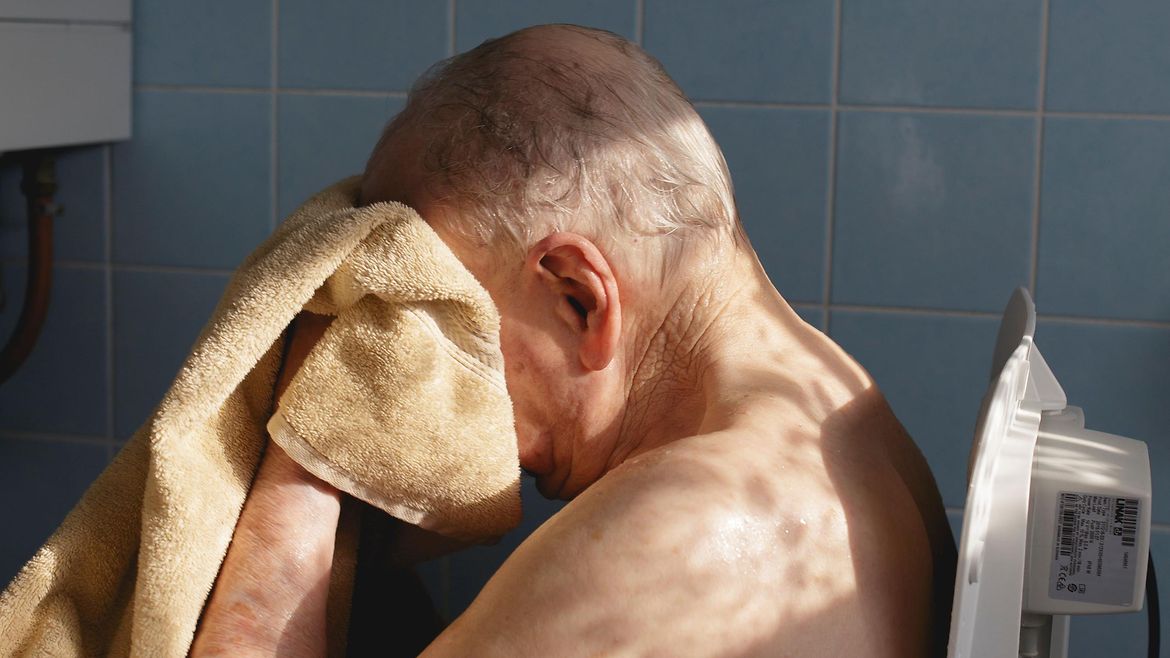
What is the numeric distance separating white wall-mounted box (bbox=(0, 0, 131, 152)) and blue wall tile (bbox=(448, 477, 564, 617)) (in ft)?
2.40

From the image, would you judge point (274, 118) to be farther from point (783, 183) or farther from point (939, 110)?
point (939, 110)

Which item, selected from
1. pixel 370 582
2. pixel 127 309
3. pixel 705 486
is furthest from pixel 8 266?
pixel 705 486

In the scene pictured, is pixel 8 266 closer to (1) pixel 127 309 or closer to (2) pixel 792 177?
(1) pixel 127 309

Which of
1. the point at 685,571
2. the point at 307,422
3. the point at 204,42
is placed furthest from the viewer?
the point at 204,42

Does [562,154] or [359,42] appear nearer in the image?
[562,154]

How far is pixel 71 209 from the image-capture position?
64.2 inches

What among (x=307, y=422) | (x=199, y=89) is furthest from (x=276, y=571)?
(x=199, y=89)

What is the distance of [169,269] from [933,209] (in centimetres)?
101

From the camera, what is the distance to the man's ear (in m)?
0.86

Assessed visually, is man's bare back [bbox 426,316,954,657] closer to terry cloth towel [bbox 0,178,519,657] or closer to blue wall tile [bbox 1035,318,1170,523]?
terry cloth towel [bbox 0,178,519,657]

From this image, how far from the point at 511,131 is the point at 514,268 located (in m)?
0.10

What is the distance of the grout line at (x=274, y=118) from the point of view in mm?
1532

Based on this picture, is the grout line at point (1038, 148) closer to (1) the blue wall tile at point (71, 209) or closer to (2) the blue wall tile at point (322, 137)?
(2) the blue wall tile at point (322, 137)

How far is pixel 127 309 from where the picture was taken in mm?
1631
